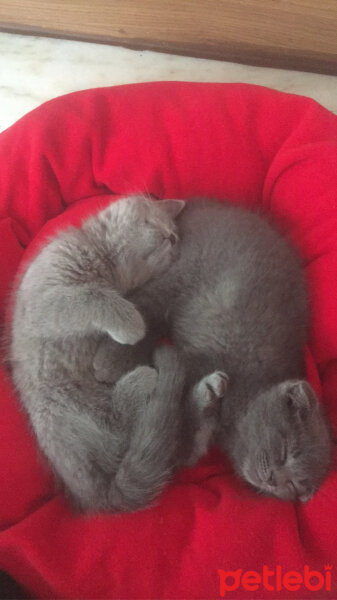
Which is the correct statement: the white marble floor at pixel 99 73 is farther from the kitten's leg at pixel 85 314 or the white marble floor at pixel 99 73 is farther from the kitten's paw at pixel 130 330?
the kitten's paw at pixel 130 330

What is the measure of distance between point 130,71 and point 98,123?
0.52 m

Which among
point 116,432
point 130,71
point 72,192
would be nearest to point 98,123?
point 72,192

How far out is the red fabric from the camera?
122 centimetres

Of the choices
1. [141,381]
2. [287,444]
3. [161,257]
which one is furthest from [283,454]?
[161,257]

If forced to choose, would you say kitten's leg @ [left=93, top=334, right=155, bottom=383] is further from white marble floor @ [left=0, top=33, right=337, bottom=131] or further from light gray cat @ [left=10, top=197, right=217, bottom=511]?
white marble floor @ [left=0, top=33, right=337, bottom=131]

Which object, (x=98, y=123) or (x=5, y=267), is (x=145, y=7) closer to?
(x=98, y=123)

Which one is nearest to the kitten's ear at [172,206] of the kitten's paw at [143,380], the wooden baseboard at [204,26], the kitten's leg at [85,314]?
the kitten's leg at [85,314]

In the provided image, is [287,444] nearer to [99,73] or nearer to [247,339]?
[247,339]

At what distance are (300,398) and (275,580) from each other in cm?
42

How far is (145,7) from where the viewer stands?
1.88 meters

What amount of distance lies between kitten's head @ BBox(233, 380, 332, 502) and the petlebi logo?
163mm

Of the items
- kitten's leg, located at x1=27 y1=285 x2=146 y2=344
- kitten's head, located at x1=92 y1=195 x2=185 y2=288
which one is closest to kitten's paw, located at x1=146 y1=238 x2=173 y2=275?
kitten's head, located at x1=92 y1=195 x2=185 y2=288

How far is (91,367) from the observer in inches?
55.0

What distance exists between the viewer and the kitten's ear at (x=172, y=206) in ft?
4.92
